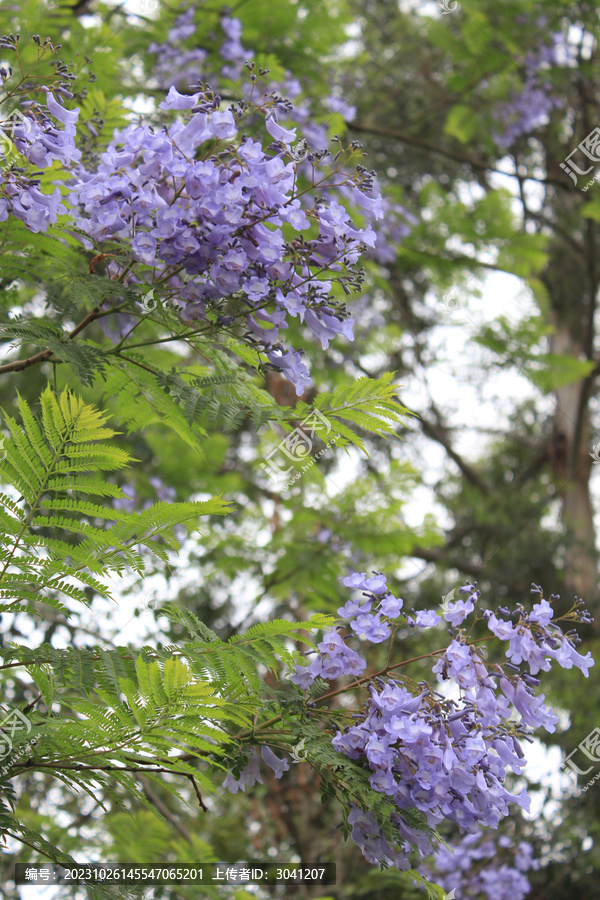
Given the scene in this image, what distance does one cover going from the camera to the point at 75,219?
2121mm

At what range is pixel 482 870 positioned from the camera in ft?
15.3

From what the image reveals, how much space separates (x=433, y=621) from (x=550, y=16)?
22.5 feet

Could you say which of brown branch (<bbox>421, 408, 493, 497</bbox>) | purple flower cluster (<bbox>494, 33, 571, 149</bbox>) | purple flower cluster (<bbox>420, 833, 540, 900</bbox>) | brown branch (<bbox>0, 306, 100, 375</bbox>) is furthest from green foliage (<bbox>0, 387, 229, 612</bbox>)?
purple flower cluster (<bbox>494, 33, 571, 149</bbox>)

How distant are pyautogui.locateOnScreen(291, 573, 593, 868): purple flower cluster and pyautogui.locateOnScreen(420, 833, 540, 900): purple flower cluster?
3045 mm

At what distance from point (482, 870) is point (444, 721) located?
352 cm

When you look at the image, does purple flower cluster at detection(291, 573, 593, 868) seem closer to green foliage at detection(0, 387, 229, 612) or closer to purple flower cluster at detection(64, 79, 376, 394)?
green foliage at detection(0, 387, 229, 612)

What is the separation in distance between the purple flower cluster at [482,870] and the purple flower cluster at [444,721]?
3045 mm

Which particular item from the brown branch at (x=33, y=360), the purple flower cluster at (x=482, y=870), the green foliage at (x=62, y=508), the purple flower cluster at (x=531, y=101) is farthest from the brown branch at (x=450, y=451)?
the green foliage at (x=62, y=508)

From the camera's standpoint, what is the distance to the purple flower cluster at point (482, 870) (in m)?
4.52

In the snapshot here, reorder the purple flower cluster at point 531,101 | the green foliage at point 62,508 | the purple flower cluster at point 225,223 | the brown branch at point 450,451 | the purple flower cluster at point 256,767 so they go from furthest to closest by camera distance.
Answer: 1. the brown branch at point 450,451
2. the purple flower cluster at point 531,101
3. the purple flower cluster at point 256,767
4. the purple flower cluster at point 225,223
5. the green foliage at point 62,508

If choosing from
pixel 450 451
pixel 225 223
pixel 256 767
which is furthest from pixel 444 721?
pixel 450 451

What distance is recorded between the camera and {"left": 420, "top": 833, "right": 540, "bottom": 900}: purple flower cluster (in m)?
4.52

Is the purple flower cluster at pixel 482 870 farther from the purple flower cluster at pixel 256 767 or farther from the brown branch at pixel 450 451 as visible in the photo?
the brown branch at pixel 450 451

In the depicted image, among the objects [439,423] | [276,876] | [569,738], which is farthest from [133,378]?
[439,423]
